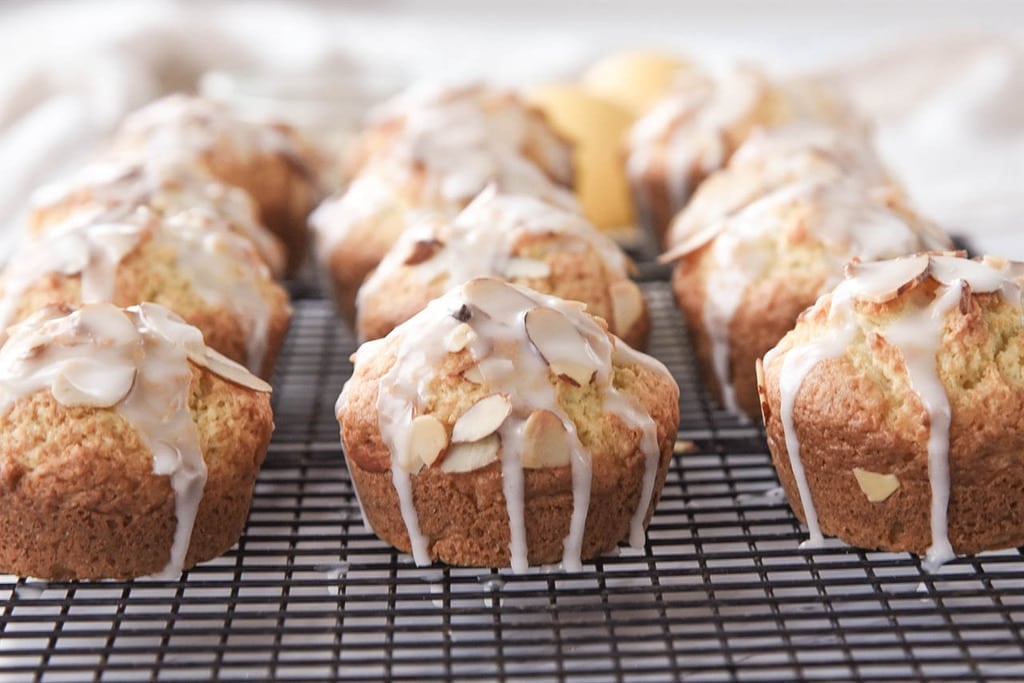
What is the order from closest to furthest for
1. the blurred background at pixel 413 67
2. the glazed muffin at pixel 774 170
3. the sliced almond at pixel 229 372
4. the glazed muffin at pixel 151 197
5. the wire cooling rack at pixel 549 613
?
the wire cooling rack at pixel 549 613 → the sliced almond at pixel 229 372 → the glazed muffin at pixel 151 197 → the glazed muffin at pixel 774 170 → the blurred background at pixel 413 67

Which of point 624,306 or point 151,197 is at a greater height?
point 624,306

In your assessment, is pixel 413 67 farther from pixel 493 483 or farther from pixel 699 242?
pixel 493 483

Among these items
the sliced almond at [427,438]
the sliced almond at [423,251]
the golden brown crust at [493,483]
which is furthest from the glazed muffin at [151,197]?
the sliced almond at [427,438]

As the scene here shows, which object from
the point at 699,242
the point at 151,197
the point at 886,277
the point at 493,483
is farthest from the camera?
the point at 151,197

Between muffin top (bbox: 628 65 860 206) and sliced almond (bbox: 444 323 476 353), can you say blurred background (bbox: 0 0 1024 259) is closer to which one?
muffin top (bbox: 628 65 860 206)

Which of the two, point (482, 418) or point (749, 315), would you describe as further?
point (749, 315)

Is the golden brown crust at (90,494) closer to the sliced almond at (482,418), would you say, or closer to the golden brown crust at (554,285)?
the sliced almond at (482,418)

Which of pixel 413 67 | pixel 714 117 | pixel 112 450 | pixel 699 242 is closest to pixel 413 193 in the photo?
pixel 699 242
